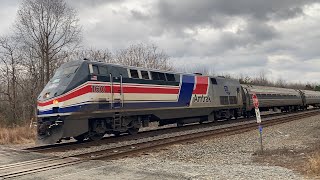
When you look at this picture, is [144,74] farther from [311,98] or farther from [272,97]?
[311,98]

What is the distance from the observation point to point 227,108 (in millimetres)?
26016

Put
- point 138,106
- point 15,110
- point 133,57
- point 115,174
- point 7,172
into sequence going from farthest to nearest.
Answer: point 133,57 → point 15,110 → point 138,106 → point 7,172 → point 115,174

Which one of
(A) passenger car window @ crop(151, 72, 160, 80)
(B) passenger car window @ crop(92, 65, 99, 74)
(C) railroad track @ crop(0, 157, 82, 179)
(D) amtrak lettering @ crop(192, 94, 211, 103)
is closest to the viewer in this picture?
(C) railroad track @ crop(0, 157, 82, 179)

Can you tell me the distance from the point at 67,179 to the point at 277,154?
6615mm

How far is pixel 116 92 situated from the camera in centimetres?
1588

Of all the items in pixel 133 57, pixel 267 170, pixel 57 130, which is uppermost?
pixel 133 57

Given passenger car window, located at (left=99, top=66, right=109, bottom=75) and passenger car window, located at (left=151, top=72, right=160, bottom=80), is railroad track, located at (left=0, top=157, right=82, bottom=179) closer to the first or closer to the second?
passenger car window, located at (left=99, top=66, right=109, bottom=75)

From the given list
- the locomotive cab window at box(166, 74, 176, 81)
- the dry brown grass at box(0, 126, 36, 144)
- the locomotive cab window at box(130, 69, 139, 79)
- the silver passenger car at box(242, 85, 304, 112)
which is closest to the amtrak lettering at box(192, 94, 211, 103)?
the locomotive cab window at box(166, 74, 176, 81)

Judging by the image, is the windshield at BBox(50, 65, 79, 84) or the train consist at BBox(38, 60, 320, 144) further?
the windshield at BBox(50, 65, 79, 84)

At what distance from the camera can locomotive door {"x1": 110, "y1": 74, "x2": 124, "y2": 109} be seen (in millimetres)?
15672

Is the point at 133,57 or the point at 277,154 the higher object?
the point at 133,57

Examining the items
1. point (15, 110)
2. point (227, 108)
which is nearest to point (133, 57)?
point (15, 110)

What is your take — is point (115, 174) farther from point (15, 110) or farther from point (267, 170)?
point (15, 110)

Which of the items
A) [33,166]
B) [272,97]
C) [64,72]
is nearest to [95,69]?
[64,72]
